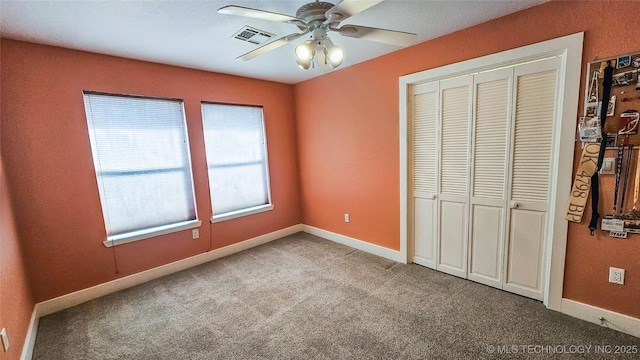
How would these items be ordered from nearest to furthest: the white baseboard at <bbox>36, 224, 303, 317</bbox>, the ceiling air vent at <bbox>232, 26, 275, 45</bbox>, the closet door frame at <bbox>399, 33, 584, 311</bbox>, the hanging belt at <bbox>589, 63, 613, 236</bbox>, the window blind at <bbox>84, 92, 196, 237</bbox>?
1. the hanging belt at <bbox>589, 63, 613, 236</bbox>
2. the closet door frame at <bbox>399, 33, 584, 311</bbox>
3. the ceiling air vent at <bbox>232, 26, 275, 45</bbox>
4. the white baseboard at <bbox>36, 224, 303, 317</bbox>
5. the window blind at <bbox>84, 92, 196, 237</bbox>

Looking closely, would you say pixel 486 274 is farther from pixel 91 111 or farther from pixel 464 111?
pixel 91 111

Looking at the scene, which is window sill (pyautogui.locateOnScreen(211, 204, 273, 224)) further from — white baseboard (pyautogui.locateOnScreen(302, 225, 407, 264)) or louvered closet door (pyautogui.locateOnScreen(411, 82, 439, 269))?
louvered closet door (pyautogui.locateOnScreen(411, 82, 439, 269))

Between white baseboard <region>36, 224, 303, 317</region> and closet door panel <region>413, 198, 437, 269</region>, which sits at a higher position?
closet door panel <region>413, 198, 437, 269</region>

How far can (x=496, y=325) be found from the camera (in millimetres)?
2004

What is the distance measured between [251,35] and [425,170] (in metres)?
2.19

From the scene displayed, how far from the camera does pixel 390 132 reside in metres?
→ 3.03

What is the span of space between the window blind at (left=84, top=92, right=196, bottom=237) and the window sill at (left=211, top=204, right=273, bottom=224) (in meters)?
0.31

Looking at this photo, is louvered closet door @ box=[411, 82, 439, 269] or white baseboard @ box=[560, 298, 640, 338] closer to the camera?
white baseboard @ box=[560, 298, 640, 338]

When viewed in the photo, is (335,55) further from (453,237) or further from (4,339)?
(4,339)

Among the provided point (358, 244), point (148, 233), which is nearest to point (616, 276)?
point (358, 244)

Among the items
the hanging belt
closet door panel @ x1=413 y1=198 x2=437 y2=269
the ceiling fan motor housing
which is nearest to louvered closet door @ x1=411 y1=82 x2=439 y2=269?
closet door panel @ x1=413 y1=198 x2=437 y2=269

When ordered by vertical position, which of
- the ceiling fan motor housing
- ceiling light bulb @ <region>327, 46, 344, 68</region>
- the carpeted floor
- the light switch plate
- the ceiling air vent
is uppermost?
the ceiling air vent

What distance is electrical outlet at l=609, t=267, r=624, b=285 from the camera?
185 centimetres

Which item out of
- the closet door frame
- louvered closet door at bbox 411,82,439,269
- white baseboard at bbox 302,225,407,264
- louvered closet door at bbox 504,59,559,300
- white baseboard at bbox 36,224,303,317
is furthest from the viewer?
white baseboard at bbox 302,225,407,264
